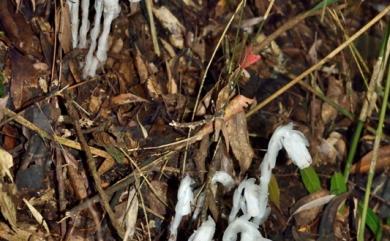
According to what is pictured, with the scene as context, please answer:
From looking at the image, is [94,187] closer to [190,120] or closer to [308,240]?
[190,120]

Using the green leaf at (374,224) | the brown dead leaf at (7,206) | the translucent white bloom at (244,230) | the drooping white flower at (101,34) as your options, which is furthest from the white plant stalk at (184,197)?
the green leaf at (374,224)

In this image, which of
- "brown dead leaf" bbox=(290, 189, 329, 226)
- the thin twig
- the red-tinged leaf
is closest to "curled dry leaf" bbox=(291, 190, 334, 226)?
"brown dead leaf" bbox=(290, 189, 329, 226)

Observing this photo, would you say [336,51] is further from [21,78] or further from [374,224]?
[21,78]

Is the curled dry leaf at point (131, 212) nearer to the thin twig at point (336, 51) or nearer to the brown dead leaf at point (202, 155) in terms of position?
the brown dead leaf at point (202, 155)

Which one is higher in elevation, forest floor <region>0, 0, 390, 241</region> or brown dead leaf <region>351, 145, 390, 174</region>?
forest floor <region>0, 0, 390, 241</region>

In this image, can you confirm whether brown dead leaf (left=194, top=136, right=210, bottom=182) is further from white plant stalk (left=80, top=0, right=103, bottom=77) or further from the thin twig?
white plant stalk (left=80, top=0, right=103, bottom=77)

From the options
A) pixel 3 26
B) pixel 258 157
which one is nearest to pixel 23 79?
pixel 3 26
